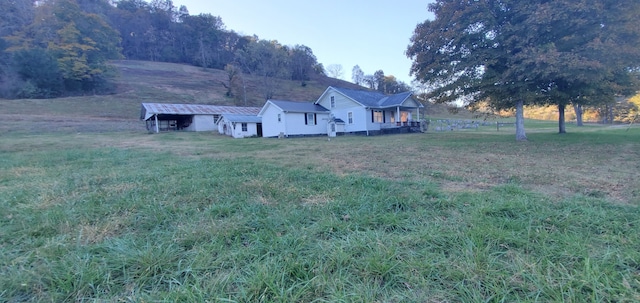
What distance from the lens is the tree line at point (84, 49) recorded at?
39.2m

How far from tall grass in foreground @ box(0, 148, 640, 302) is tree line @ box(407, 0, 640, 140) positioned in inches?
408

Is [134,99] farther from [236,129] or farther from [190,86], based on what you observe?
[236,129]

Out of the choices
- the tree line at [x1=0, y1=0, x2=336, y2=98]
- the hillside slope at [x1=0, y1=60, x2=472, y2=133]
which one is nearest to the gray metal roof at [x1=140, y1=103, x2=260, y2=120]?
the hillside slope at [x1=0, y1=60, x2=472, y2=133]

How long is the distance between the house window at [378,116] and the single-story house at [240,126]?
11412 millimetres

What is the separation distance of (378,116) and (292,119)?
8355 mm

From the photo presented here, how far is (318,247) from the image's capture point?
2.50 metres

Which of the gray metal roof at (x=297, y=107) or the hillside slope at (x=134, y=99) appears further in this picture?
the hillside slope at (x=134, y=99)

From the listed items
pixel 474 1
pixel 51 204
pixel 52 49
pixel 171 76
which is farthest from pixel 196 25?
pixel 51 204

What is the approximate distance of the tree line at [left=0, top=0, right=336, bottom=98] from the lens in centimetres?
3916

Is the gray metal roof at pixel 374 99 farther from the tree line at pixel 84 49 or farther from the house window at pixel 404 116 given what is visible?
the tree line at pixel 84 49

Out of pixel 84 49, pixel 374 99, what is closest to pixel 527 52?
pixel 374 99

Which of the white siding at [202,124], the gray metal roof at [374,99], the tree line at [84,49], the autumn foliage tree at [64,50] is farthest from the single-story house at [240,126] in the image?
the autumn foliage tree at [64,50]

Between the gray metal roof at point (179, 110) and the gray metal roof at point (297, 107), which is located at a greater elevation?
the gray metal roof at point (179, 110)

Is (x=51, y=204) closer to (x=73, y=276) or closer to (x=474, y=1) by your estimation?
(x=73, y=276)
